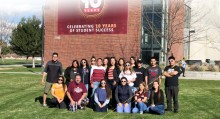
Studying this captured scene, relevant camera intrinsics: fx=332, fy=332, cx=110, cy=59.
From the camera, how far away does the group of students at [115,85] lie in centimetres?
974

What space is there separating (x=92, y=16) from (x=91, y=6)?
107 cm

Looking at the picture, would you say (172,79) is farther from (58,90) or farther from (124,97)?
(58,90)

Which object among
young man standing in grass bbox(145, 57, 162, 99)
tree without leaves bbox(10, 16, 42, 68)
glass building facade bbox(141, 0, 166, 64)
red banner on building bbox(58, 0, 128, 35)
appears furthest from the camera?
tree without leaves bbox(10, 16, 42, 68)

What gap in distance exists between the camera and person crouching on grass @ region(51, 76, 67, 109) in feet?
34.2

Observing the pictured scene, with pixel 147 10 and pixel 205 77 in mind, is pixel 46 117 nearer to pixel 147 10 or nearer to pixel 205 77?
pixel 205 77

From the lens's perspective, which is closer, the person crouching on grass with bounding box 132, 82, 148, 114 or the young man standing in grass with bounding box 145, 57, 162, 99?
the person crouching on grass with bounding box 132, 82, 148, 114

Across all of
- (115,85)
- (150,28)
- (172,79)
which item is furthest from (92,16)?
(172,79)

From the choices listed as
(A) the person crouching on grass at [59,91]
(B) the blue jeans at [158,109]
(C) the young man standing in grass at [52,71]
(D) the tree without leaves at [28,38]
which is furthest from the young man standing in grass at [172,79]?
(D) the tree without leaves at [28,38]

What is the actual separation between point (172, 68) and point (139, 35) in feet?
82.4

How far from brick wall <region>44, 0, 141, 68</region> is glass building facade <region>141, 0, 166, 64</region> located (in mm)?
645

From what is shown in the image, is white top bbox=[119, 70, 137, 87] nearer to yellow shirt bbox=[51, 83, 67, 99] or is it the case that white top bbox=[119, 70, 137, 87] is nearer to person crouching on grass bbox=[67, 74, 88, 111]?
person crouching on grass bbox=[67, 74, 88, 111]

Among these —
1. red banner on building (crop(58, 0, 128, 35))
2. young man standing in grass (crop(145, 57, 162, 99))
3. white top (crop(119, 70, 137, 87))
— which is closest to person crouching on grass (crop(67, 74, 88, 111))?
white top (crop(119, 70, 137, 87))

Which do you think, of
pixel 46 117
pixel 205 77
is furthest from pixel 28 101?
pixel 205 77

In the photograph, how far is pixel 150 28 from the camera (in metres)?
33.4
